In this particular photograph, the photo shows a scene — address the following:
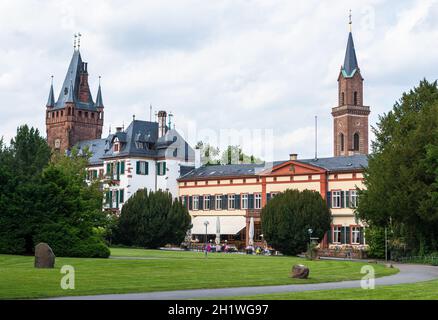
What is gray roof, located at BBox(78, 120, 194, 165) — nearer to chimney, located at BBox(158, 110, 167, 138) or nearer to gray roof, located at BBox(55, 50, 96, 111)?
chimney, located at BBox(158, 110, 167, 138)

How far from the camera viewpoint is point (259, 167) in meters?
90.2

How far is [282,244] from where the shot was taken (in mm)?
73688

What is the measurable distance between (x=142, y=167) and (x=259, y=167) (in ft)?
51.6

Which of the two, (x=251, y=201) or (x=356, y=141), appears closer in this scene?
(x=251, y=201)

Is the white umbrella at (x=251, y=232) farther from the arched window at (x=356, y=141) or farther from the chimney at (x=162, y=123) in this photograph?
the arched window at (x=356, y=141)

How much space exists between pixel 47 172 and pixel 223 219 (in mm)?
38323

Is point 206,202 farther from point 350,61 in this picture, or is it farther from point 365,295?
point 365,295

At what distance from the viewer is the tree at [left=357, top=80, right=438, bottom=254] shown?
5681 centimetres

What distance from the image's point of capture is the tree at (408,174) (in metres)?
56.8

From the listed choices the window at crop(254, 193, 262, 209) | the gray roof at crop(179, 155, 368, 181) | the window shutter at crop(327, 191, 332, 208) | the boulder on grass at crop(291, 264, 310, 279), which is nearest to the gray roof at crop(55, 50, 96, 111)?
the gray roof at crop(179, 155, 368, 181)

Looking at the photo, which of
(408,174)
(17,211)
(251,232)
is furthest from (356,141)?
(17,211)
